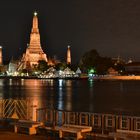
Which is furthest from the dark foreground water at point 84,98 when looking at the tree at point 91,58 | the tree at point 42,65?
the tree at point 42,65

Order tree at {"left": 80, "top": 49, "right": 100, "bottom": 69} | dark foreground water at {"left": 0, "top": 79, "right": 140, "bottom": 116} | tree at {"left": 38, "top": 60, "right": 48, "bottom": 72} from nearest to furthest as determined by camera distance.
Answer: dark foreground water at {"left": 0, "top": 79, "right": 140, "bottom": 116} → tree at {"left": 80, "top": 49, "right": 100, "bottom": 69} → tree at {"left": 38, "top": 60, "right": 48, "bottom": 72}

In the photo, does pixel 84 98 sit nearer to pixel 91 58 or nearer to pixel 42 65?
pixel 91 58

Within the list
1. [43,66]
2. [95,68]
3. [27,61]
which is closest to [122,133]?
[95,68]

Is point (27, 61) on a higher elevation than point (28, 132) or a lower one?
higher

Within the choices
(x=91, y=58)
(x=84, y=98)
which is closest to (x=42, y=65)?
(x=91, y=58)

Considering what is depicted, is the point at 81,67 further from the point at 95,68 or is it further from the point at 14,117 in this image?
the point at 14,117

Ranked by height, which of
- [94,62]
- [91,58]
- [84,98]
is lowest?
[84,98]

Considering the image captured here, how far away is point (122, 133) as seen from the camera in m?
14.8

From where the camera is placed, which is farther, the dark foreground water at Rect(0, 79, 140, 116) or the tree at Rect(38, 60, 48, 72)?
the tree at Rect(38, 60, 48, 72)

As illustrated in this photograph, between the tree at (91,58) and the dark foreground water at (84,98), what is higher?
the tree at (91,58)

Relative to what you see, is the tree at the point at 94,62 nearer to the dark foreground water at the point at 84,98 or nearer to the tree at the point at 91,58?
the tree at the point at 91,58

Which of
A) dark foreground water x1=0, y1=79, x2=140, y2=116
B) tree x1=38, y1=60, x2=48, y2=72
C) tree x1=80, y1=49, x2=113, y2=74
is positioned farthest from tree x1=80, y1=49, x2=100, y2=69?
dark foreground water x1=0, y1=79, x2=140, y2=116

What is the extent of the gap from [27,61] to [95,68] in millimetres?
42561

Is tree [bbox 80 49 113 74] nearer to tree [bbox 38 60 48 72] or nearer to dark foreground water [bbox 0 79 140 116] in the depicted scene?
tree [bbox 38 60 48 72]
